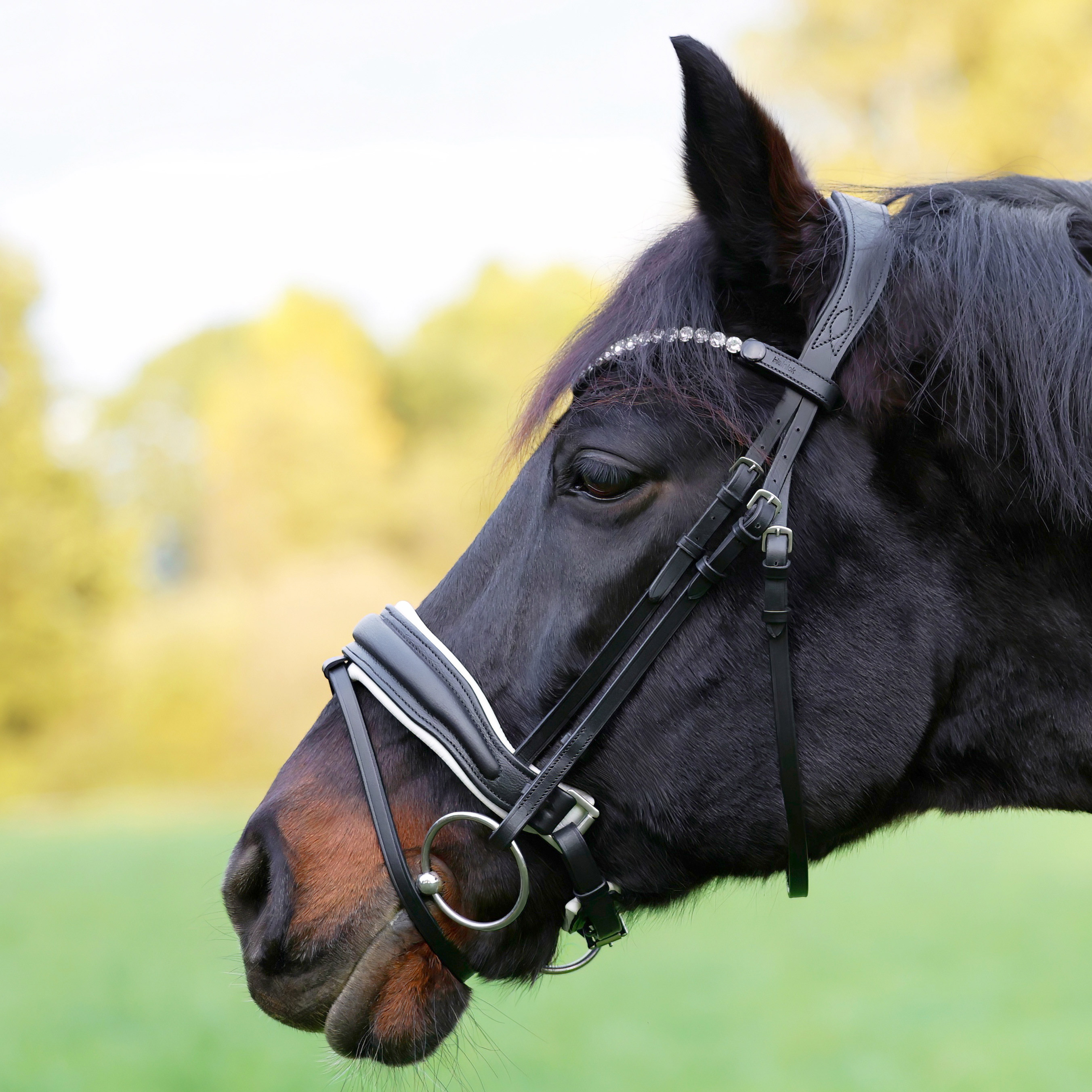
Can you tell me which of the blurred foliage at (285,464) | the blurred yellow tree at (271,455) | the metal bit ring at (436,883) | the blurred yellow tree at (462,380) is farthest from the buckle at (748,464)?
the blurred yellow tree at (271,455)

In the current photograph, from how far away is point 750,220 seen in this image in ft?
6.77

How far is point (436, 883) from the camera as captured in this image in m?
2.00

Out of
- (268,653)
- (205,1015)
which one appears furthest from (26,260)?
(205,1015)

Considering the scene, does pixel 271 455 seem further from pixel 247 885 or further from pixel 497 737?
pixel 497 737

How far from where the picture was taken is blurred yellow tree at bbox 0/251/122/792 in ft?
106

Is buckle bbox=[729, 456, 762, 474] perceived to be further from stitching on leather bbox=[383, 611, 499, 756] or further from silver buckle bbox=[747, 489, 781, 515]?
stitching on leather bbox=[383, 611, 499, 756]

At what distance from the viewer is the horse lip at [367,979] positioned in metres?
2.02

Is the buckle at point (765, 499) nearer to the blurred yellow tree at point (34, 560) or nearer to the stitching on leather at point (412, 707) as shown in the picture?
the stitching on leather at point (412, 707)

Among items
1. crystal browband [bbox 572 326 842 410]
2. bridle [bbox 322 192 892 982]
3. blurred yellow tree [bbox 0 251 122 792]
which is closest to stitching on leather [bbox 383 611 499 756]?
bridle [bbox 322 192 892 982]

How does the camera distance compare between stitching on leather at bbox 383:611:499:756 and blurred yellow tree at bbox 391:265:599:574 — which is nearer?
stitching on leather at bbox 383:611:499:756

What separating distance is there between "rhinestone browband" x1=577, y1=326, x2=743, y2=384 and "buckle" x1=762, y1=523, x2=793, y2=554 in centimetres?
37

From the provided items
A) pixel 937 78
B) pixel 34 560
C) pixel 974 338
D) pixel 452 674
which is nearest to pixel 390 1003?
pixel 452 674

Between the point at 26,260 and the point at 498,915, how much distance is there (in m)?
36.5

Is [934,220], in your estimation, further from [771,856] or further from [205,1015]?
[205,1015]
